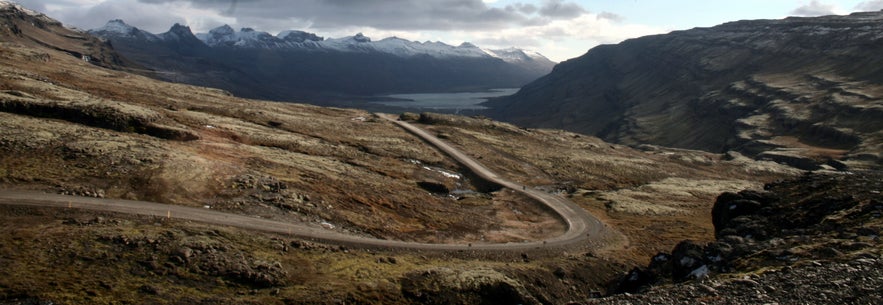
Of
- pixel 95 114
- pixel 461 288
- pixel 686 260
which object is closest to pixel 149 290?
pixel 461 288

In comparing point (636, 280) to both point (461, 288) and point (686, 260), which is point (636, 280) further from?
point (461, 288)

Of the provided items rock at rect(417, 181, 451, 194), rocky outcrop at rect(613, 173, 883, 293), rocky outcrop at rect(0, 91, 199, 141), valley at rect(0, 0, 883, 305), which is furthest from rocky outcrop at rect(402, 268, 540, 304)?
rocky outcrop at rect(0, 91, 199, 141)

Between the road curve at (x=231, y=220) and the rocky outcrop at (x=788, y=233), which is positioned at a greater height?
the rocky outcrop at (x=788, y=233)

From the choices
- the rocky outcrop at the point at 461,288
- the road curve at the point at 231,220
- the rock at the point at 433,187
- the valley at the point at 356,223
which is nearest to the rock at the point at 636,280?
the valley at the point at 356,223

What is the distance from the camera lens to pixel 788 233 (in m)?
27.9

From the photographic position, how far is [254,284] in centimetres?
2523

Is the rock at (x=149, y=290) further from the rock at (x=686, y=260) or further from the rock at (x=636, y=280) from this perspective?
the rock at (x=686, y=260)

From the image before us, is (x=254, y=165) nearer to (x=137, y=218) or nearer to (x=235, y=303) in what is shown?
(x=137, y=218)

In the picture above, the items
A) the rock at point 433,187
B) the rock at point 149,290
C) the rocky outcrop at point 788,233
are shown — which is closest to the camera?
the rock at point 149,290

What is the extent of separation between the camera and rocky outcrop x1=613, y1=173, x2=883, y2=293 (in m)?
23.1

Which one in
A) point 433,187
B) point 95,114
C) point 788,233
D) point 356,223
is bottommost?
point 433,187

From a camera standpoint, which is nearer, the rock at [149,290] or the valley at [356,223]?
the rock at [149,290]

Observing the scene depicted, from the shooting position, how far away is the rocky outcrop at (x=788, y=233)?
23062 mm

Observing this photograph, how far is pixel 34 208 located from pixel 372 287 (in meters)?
18.4
